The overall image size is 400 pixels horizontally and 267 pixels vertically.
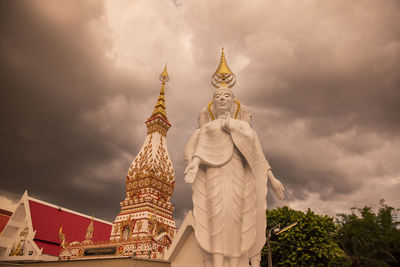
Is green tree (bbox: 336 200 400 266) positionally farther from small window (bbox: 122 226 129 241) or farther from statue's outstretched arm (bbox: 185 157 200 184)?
statue's outstretched arm (bbox: 185 157 200 184)

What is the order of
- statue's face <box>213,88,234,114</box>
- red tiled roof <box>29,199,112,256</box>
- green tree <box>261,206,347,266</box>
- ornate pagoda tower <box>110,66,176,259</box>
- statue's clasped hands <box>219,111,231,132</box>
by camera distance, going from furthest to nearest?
red tiled roof <box>29,199,112,256</box>
green tree <box>261,206,347,266</box>
ornate pagoda tower <box>110,66,176,259</box>
statue's face <box>213,88,234,114</box>
statue's clasped hands <box>219,111,231,132</box>

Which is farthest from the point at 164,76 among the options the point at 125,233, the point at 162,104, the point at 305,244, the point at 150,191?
the point at 305,244

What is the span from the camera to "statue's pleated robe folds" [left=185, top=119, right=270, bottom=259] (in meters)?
5.27

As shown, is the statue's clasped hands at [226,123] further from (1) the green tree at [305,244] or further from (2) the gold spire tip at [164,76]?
(2) the gold spire tip at [164,76]

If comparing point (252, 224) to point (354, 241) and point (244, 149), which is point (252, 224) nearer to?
point (244, 149)

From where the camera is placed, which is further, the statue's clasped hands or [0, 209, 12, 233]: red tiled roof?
[0, 209, 12, 233]: red tiled roof

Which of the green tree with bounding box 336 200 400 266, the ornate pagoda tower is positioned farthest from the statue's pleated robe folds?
the green tree with bounding box 336 200 400 266

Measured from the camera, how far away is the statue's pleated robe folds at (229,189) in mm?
5266

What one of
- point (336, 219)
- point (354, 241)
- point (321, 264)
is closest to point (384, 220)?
point (336, 219)

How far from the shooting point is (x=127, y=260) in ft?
30.9

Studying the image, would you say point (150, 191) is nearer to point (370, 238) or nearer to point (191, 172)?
point (191, 172)

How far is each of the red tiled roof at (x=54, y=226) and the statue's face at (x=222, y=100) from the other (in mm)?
13444

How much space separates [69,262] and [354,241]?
18.0m

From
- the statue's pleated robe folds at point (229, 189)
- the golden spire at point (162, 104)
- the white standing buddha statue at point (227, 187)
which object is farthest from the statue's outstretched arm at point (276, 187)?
the golden spire at point (162, 104)
